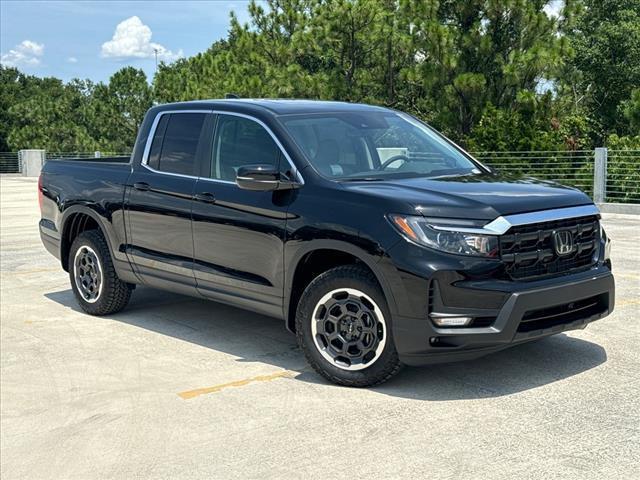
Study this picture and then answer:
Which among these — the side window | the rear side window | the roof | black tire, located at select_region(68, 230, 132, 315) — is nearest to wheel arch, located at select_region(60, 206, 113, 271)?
black tire, located at select_region(68, 230, 132, 315)

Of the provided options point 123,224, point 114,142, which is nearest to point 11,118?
point 114,142

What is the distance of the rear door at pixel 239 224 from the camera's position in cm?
564

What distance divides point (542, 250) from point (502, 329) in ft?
1.82

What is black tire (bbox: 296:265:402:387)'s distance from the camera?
5.01 metres

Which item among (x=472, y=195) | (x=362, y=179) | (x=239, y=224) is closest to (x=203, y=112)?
(x=239, y=224)

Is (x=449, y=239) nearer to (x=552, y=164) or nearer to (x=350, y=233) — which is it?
(x=350, y=233)

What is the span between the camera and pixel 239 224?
5828mm

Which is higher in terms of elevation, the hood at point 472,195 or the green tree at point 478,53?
the green tree at point 478,53

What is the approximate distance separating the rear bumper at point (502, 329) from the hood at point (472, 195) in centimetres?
49

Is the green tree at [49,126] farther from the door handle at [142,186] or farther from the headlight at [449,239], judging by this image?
the headlight at [449,239]

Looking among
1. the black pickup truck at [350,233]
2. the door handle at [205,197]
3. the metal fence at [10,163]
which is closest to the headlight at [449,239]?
the black pickup truck at [350,233]

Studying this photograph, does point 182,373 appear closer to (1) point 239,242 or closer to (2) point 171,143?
(1) point 239,242

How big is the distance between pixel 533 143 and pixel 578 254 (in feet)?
48.6

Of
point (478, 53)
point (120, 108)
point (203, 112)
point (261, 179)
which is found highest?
point (478, 53)
